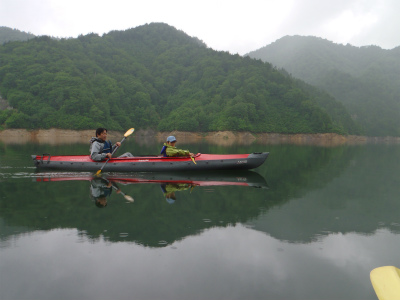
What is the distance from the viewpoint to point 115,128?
3499 inches

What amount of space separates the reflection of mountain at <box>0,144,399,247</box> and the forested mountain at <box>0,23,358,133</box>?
72.4m

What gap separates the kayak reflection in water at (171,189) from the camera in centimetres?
868

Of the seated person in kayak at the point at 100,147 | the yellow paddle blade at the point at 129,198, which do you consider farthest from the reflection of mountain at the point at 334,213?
the seated person in kayak at the point at 100,147

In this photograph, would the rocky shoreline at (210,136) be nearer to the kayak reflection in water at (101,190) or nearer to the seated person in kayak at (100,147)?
the seated person in kayak at (100,147)

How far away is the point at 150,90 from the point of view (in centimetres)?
12569

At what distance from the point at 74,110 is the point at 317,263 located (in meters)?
88.4

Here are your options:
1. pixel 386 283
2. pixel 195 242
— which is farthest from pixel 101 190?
pixel 386 283

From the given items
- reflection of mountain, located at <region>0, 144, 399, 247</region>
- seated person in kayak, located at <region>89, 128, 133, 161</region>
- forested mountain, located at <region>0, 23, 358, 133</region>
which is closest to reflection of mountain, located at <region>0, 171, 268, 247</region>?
reflection of mountain, located at <region>0, 144, 399, 247</region>

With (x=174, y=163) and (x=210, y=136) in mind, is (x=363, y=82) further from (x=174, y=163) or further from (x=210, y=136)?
(x=174, y=163)

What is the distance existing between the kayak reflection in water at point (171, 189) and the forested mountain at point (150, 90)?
239 feet

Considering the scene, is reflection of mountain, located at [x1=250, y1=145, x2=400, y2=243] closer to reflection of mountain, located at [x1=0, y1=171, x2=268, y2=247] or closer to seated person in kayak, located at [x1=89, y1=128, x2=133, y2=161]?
reflection of mountain, located at [x1=0, y1=171, x2=268, y2=247]

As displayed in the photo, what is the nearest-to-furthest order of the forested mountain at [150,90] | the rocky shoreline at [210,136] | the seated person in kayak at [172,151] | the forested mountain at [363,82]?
the seated person in kayak at [172,151], the rocky shoreline at [210,136], the forested mountain at [150,90], the forested mountain at [363,82]

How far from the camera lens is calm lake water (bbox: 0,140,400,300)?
12.9ft

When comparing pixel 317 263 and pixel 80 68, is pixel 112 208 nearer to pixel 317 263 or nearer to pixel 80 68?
pixel 317 263
